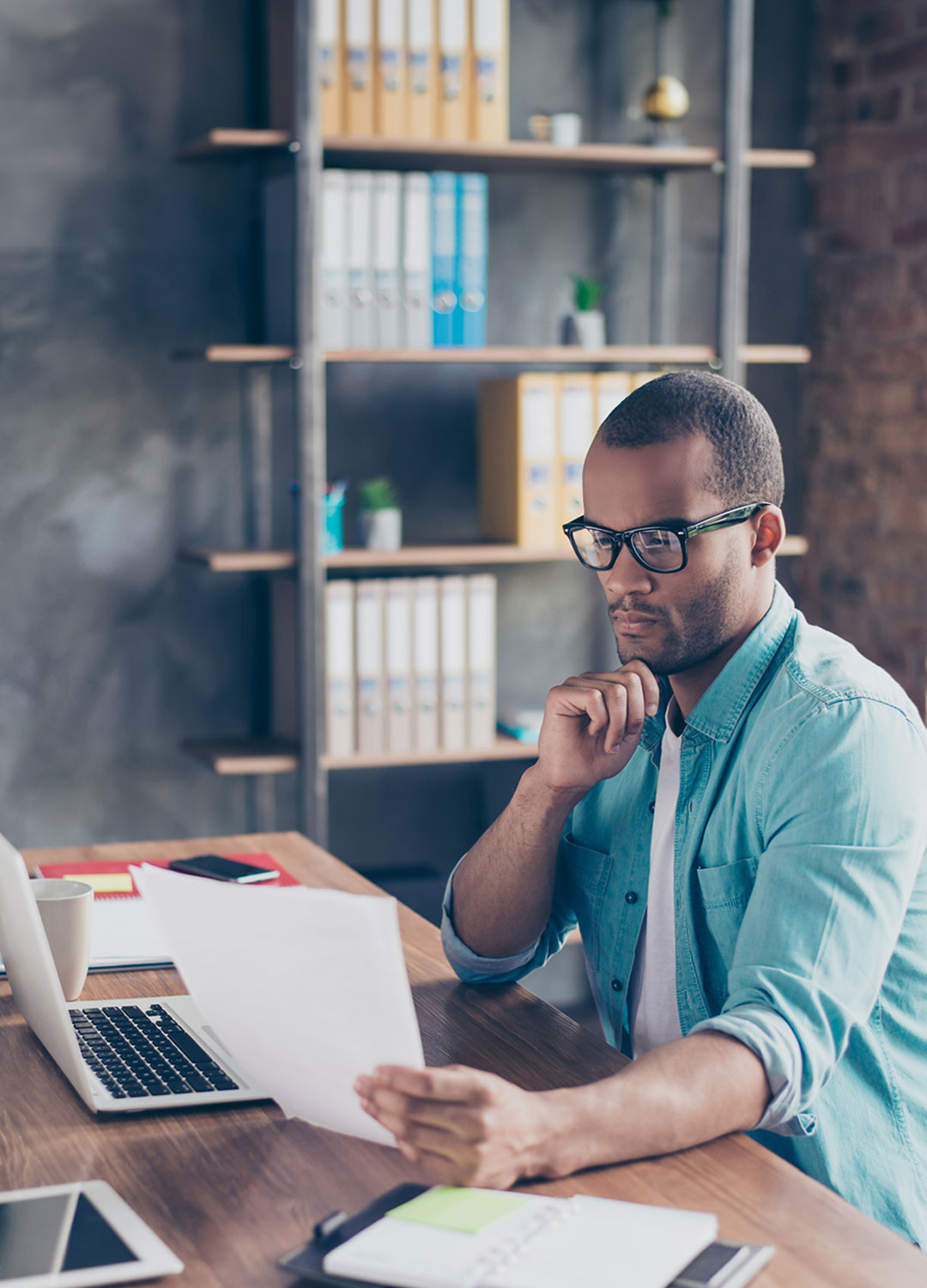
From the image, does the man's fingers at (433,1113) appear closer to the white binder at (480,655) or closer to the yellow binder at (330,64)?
the white binder at (480,655)

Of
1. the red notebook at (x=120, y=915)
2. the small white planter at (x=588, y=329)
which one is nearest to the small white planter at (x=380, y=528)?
the small white planter at (x=588, y=329)

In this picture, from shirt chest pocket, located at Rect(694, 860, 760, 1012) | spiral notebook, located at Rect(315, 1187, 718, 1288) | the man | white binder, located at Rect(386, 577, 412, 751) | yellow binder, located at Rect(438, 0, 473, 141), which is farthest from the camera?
white binder, located at Rect(386, 577, 412, 751)

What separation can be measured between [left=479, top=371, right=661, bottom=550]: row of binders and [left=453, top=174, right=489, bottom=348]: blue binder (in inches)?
5.6

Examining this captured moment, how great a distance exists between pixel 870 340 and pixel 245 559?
153 centimetres

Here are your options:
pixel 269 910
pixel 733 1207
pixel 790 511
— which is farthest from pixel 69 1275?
pixel 790 511

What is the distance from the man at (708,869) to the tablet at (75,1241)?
171 mm

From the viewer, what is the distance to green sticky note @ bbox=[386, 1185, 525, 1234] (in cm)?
92

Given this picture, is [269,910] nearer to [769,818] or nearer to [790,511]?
[769,818]

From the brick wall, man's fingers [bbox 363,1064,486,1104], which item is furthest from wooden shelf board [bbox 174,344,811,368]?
man's fingers [bbox 363,1064,486,1104]

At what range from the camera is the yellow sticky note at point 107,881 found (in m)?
1.73

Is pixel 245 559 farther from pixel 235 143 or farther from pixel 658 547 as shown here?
pixel 658 547

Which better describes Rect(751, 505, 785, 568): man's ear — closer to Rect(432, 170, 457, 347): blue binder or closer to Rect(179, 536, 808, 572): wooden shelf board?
Rect(179, 536, 808, 572): wooden shelf board

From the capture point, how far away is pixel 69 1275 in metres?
0.89

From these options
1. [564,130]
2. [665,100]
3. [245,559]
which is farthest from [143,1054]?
[665,100]
